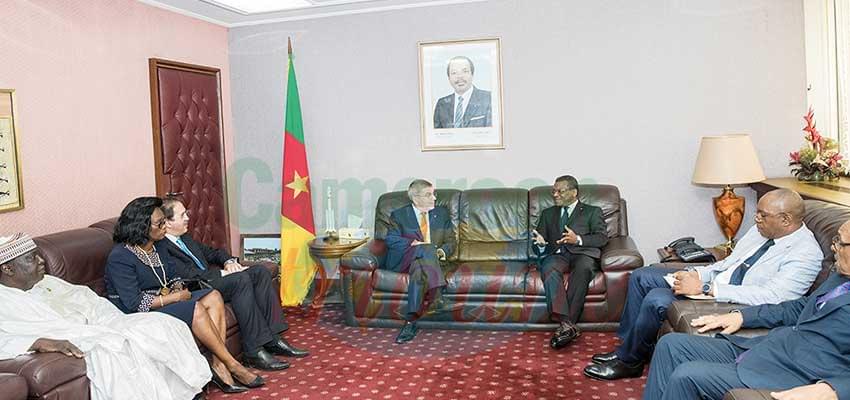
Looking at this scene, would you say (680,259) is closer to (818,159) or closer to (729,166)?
(729,166)

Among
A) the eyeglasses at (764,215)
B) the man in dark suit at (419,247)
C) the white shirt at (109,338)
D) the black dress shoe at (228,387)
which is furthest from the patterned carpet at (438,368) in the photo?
the eyeglasses at (764,215)

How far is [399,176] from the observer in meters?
6.44

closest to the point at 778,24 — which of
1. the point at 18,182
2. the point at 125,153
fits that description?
the point at 125,153

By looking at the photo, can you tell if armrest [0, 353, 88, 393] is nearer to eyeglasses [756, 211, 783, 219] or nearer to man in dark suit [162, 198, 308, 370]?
man in dark suit [162, 198, 308, 370]

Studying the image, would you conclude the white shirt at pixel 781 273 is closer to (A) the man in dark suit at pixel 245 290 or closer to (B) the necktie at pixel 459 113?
(A) the man in dark suit at pixel 245 290

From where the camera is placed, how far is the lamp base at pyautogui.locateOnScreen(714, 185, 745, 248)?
542 cm

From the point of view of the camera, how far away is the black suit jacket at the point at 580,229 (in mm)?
5152

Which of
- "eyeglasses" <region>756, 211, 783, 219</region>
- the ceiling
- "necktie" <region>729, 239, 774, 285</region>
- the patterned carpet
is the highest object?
the ceiling

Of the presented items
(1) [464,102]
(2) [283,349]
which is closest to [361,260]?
(2) [283,349]

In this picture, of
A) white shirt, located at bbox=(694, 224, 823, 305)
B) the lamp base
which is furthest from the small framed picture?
white shirt, located at bbox=(694, 224, 823, 305)

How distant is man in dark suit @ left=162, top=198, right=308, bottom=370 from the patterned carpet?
0.16m

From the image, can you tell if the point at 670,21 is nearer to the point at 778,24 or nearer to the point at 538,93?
the point at 778,24

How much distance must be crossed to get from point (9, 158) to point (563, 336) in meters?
3.57

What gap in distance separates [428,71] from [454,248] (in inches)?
63.0
